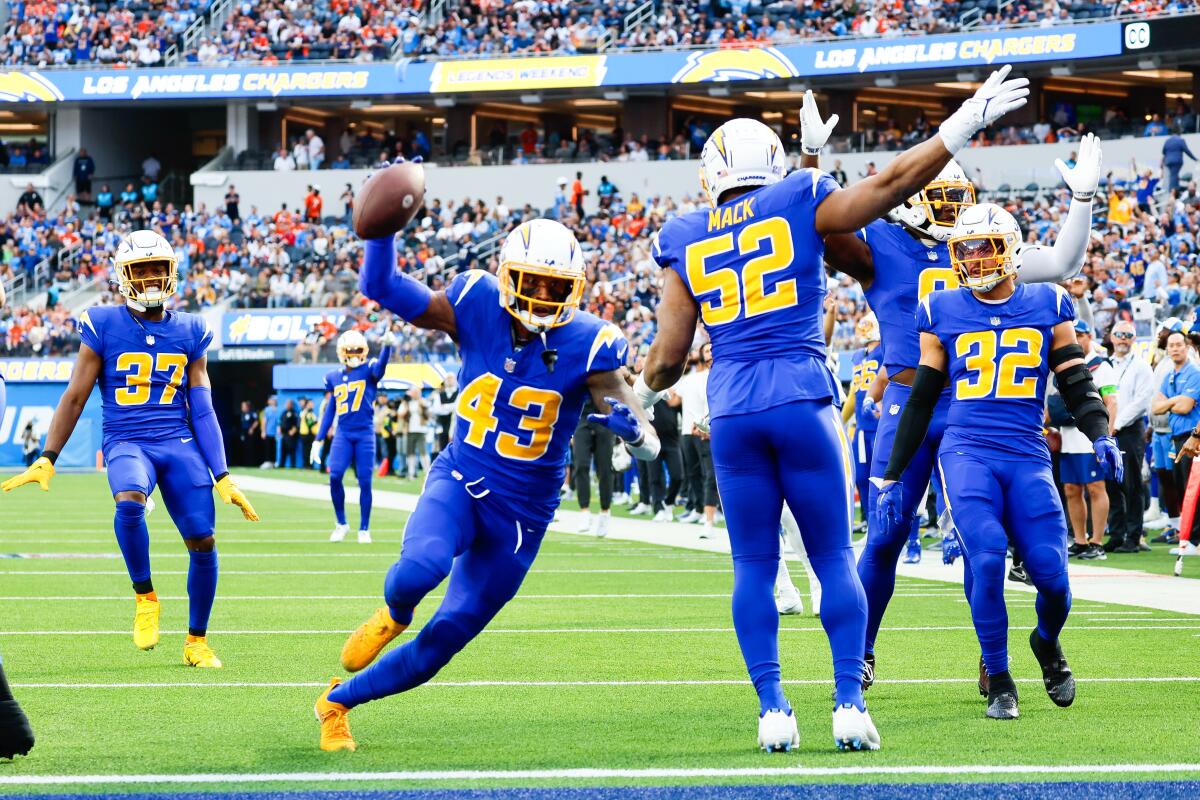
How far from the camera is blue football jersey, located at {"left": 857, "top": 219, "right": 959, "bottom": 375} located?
6.97 meters

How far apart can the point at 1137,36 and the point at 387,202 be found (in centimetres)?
2972

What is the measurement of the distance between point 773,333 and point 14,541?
12424mm

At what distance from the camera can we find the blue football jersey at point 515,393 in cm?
575

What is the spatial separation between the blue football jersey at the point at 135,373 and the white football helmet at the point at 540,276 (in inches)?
129

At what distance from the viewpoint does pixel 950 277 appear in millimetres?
6984

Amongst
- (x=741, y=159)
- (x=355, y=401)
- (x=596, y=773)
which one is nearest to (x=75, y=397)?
(x=741, y=159)

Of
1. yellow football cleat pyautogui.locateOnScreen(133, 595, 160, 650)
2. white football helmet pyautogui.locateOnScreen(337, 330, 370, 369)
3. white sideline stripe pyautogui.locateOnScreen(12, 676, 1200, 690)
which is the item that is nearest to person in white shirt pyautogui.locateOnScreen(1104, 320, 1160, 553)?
white football helmet pyautogui.locateOnScreen(337, 330, 370, 369)

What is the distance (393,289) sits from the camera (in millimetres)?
5520

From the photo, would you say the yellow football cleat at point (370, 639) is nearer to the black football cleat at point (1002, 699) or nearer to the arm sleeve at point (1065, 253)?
the black football cleat at point (1002, 699)

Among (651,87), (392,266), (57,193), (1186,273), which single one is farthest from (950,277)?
(57,193)

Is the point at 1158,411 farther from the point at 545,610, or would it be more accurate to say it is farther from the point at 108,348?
the point at 108,348

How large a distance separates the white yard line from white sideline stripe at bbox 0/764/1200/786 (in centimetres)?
503

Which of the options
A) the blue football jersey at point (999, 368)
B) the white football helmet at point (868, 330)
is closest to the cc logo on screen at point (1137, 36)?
the white football helmet at point (868, 330)

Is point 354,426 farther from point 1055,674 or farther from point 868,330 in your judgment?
point 1055,674
